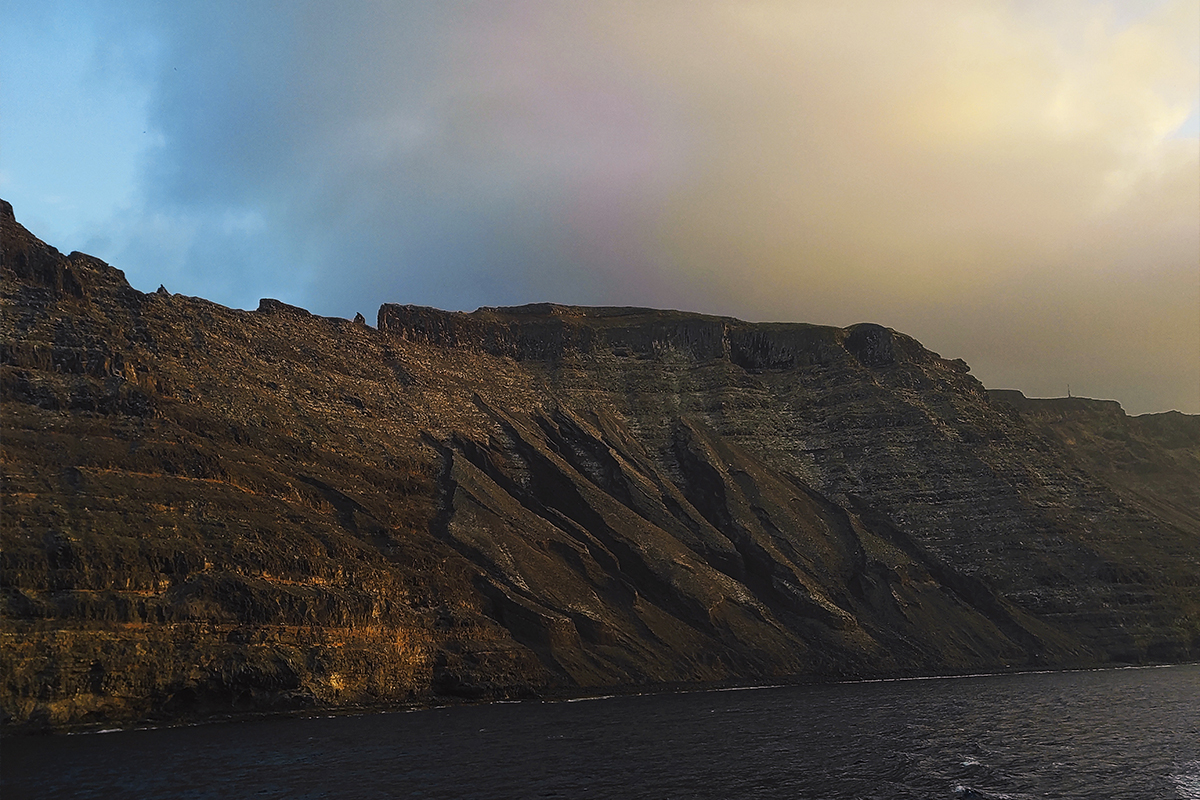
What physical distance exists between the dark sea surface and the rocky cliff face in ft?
29.0

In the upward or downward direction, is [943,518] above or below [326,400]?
below

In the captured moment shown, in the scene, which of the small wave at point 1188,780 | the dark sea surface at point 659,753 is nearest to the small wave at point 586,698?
the dark sea surface at point 659,753

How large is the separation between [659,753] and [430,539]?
65482 millimetres

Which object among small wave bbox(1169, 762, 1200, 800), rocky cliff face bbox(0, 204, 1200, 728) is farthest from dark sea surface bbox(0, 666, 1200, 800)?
rocky cliff face bbox(0, 204, 1200, 728)

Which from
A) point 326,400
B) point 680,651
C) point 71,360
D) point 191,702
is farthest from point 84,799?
point 326,400

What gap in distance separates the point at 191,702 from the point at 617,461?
329 feet

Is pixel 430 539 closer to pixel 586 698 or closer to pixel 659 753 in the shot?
pixel 586 698

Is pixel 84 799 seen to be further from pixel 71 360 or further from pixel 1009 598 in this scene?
pixel 1009 598

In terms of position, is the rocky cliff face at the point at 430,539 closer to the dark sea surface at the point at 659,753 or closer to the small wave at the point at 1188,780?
the dark sea surface at the point at 659,753

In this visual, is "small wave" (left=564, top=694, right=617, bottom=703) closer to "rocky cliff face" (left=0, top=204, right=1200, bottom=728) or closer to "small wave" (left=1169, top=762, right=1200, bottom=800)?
"rocky cliff face" (left=0, top=204, right=1200, bottom=728)

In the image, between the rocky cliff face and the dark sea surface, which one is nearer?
the dark sea surface

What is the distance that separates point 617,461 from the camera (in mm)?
177750

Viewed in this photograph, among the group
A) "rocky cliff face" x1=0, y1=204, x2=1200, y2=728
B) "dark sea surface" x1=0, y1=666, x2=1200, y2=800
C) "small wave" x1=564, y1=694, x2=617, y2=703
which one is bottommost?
"small wave" x1=564, y1=694, x2=617, y2=703

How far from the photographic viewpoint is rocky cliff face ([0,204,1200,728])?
9000cm
